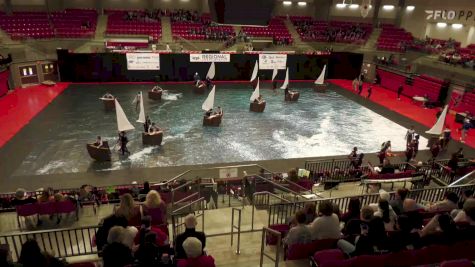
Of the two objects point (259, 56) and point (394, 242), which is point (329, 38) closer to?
point (259, 56)

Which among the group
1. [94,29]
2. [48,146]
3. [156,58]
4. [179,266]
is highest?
[94,29]

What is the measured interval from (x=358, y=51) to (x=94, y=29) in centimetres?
2666

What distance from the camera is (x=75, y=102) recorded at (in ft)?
78.4

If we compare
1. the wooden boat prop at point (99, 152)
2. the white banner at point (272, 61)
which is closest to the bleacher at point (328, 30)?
the white banner at point (272, 61)

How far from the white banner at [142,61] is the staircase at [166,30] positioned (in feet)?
19.3

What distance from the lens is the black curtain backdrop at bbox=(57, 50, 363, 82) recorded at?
29078 mm

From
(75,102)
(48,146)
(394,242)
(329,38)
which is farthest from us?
(329,38)

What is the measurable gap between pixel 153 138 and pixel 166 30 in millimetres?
22757

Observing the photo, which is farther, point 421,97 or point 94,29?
point 94,29

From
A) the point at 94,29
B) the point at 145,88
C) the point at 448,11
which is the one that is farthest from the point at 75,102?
the point at 448,11

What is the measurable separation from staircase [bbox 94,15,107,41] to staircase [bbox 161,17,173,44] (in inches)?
226

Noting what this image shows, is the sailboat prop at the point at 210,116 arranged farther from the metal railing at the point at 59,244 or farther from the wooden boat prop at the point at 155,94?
the metal railing at the point at 59,244

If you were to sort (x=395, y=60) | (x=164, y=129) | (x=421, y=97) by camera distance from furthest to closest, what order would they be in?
(x=395, y=60) < (x=421, y=97) < (x=164, y=129)

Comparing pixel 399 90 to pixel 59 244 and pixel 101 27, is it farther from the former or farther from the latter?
pixel 101 27
